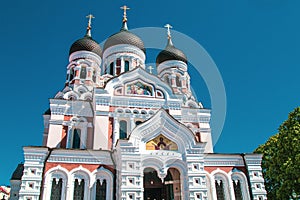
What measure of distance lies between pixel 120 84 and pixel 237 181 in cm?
726

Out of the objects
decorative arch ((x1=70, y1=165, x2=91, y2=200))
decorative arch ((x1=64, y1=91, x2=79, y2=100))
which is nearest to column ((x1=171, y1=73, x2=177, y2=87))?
decorative arch ((x1=64, y1=91, x2=79, y2=100))

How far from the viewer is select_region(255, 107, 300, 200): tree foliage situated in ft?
44.3

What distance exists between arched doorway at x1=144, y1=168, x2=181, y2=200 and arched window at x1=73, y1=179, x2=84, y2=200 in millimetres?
2774

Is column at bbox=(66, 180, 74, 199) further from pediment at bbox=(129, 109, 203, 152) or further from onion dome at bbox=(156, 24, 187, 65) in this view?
onion dome at bbox=(156, 24, 187, 65)

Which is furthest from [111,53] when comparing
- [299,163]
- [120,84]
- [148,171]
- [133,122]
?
[299,163]

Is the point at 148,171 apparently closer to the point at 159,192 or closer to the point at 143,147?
the point at 159,192

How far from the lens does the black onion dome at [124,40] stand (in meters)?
20.0

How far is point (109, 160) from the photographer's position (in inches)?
463

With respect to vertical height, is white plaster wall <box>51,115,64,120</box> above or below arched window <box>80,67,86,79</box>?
below

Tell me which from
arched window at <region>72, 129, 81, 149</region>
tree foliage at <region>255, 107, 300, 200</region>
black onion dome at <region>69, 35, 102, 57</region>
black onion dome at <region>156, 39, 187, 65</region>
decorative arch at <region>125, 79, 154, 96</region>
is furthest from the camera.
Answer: black onion dome at <region>156, 39, 187, 65</region>

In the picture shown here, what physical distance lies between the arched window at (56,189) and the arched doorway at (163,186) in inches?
139

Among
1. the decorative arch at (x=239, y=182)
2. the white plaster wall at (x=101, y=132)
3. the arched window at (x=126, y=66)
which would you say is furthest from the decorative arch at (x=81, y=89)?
the decorative arch at (x=239, y=182)

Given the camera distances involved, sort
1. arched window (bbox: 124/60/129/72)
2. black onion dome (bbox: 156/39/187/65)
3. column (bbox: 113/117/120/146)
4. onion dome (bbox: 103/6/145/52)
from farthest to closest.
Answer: black onion dome (bbox: 156/39/187/65), onion dome (bbox: 103/6/145/52), arched window (bbox: 124/60/129/72), column (bbox: 113/117/120/146)

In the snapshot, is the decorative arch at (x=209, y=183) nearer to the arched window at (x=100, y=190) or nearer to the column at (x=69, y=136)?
the arched window at (x=100, y=190)
